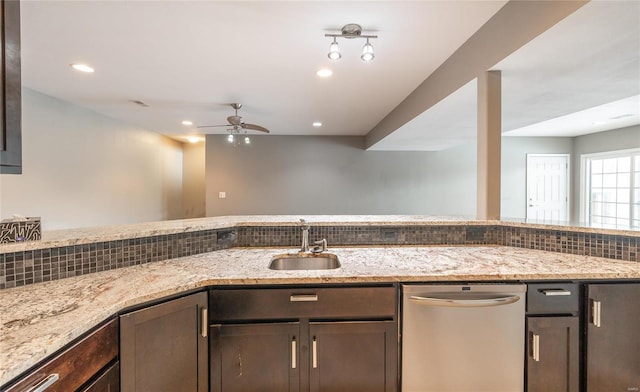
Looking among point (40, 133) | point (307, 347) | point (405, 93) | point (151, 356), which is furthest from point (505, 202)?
point (40, 133)

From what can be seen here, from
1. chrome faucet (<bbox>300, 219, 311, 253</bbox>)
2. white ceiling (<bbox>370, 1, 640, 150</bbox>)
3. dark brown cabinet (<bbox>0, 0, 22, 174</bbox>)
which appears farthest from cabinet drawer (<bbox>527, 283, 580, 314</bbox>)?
dark brown cabinet (<bbox>0, 0, 22, 174</bbox>)

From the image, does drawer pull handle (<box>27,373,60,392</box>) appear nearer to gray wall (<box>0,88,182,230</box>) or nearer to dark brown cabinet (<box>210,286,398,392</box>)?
dark brown cabinet (<box>210,286,398,392</box>)

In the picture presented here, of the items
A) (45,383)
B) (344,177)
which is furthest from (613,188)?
(45,383)

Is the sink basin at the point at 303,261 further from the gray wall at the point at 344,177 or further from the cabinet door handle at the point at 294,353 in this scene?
the gray wall at the point at 344,177

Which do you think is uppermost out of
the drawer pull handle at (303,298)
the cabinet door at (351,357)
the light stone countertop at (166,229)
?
the light stone countertop at (166,229)

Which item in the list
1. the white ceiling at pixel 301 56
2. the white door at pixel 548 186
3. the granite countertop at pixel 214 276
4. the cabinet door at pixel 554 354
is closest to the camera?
the granite countertop at pixel 214 276

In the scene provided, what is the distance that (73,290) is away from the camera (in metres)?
1.17

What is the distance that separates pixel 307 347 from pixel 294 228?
3.02 feet

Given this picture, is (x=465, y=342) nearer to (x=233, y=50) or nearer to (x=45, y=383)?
(x=45, y=383)

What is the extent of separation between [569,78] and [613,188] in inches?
184

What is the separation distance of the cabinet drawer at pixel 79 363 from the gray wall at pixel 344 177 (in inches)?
195

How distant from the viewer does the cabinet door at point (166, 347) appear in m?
A: 1.08

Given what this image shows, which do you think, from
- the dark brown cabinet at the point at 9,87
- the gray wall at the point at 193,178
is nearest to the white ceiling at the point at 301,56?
the dark brown cabinet at the point at 9,87

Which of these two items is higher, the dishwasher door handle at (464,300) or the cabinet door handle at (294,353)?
the dishwasher door handle at (464,300)
